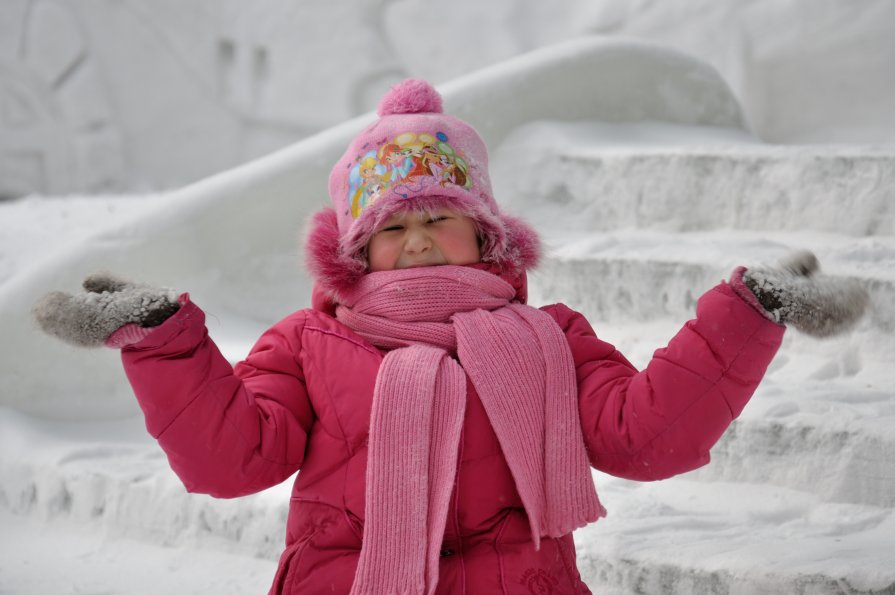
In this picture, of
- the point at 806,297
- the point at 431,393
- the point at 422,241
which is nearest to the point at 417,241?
the point at 422,241

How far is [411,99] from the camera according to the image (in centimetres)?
164

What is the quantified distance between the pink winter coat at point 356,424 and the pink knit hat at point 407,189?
0.39 ft

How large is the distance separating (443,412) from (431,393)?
3 cm

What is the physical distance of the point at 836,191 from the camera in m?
2.55

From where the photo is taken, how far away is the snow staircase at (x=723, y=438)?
172cm

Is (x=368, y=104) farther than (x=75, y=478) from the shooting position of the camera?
Yes

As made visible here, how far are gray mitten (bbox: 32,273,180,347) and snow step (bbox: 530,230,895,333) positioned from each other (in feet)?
3.90

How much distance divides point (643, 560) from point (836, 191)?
1243 millimetres

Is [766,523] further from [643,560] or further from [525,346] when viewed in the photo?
[525,346]

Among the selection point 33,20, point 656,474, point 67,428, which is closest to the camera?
point 656,474

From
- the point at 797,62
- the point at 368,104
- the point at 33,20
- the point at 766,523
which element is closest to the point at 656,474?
the point at 766,523

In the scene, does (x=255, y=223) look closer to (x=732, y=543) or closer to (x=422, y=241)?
(x=422, y=241)

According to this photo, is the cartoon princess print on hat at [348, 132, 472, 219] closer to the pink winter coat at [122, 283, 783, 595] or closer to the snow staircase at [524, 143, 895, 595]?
the pink winter coat at [122, 283, 783, 595]

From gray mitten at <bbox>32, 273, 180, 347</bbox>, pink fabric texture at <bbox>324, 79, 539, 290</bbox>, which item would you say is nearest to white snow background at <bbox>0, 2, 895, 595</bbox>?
pink fabric texture at <bbox>324, 79, 539, 290</bbox>
